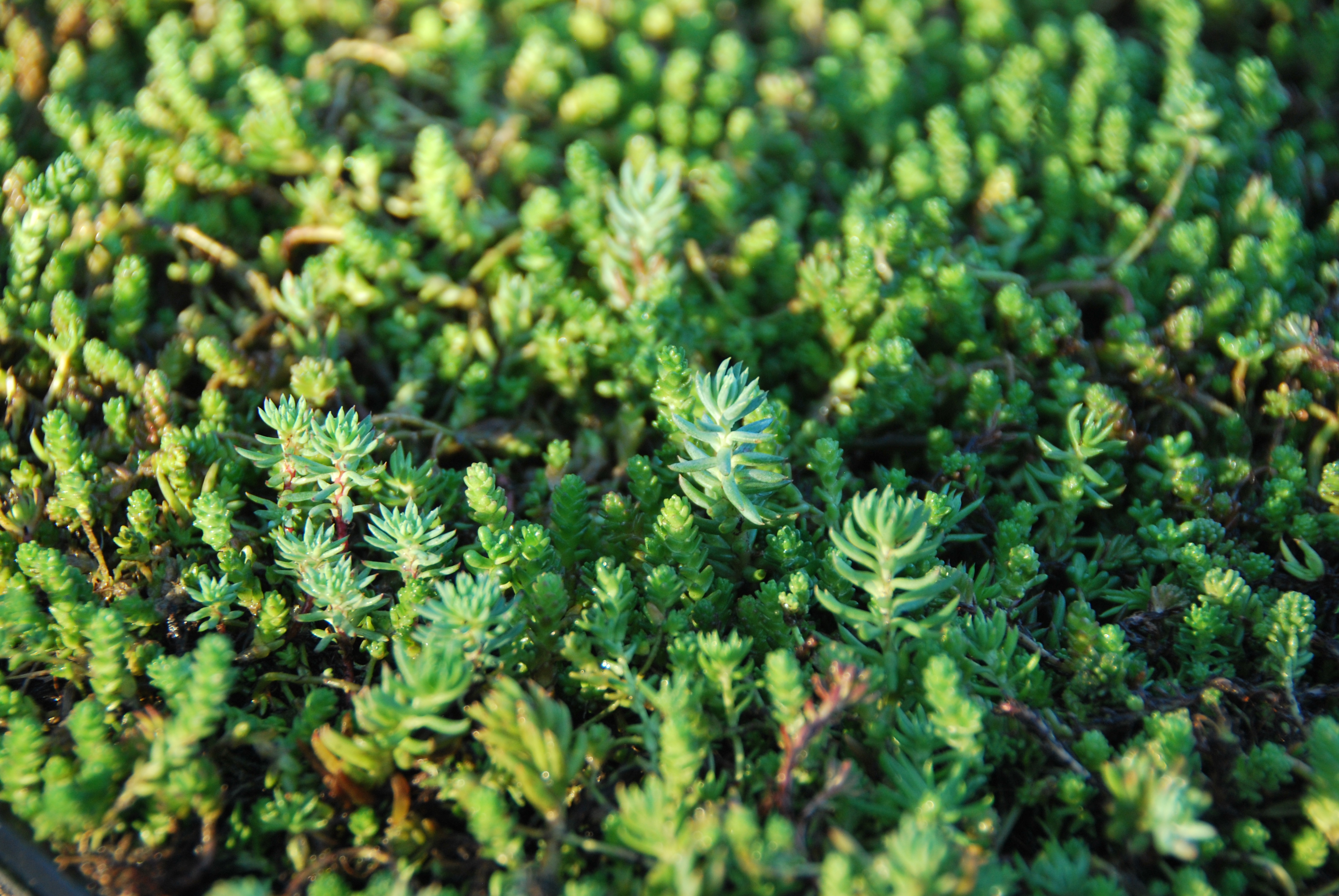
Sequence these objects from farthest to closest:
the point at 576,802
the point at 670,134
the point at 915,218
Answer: the point at 670,134
the point at 915,218
the point at 576,802

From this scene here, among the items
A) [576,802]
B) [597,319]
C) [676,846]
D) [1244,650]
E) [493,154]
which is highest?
[493,154]

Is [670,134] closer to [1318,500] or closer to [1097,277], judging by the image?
[1097,277]

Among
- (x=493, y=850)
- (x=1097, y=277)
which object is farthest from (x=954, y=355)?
(x=493, y=850)

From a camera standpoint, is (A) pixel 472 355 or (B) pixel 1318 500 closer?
(B) pixel 1318 500

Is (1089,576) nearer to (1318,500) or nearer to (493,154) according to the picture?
(1318,500)

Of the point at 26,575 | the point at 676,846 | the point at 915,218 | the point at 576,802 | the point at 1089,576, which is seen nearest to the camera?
the point at 676,846

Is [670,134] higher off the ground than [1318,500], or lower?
higher
